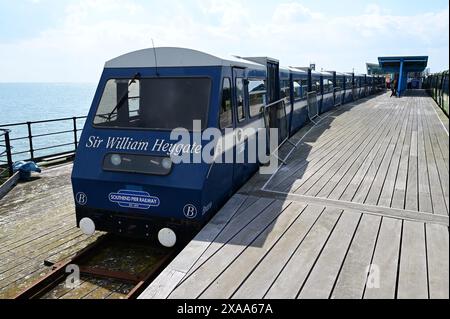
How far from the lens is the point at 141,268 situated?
4.68 metres

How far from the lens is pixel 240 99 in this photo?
19.7 ft

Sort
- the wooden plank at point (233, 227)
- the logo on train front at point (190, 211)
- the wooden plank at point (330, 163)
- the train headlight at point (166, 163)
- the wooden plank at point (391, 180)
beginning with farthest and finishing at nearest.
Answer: the wooden plank at point (330, 163) → the wooden plank at point (391, 180) → the train headlight at point (166, 163) → the logo on train front at point (190, 211) → the wooden plank at point (233, 227)

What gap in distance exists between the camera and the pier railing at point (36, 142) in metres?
8.36

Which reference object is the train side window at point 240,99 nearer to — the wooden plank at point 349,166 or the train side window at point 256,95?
the train side window at point 256,95

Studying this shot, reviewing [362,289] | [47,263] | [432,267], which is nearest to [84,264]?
[47,263]

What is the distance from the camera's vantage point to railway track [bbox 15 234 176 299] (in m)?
4.12

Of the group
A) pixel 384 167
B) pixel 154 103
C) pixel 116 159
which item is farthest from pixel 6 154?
pixel 384 167

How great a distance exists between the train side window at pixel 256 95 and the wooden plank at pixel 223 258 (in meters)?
2.31

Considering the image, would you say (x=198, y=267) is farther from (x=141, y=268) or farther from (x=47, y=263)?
(x=47, y=263)

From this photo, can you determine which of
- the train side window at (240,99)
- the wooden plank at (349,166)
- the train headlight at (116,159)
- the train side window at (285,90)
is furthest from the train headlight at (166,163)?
the train side window at (285,90)

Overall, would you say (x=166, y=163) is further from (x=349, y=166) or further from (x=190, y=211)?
(x=349, y=166)

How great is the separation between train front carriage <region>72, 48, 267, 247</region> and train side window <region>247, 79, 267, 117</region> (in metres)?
1.15

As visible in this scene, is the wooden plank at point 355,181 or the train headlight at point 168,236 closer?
the train headlight at point 168,236

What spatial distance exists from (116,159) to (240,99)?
2.28 m
